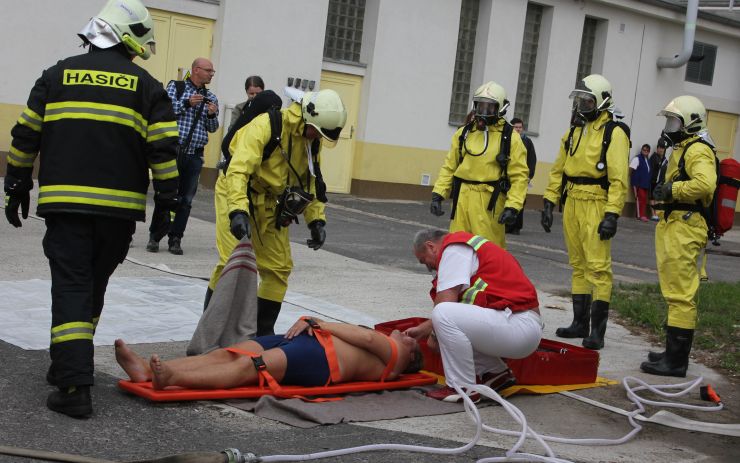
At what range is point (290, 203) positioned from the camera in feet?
23.2

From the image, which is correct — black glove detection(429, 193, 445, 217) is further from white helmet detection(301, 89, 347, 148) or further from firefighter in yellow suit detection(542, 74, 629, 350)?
white helmet detection(301, 89, 347, 148)

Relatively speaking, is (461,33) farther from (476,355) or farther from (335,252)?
(476,355)

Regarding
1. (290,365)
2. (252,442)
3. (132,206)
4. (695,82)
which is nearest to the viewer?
(252,442)

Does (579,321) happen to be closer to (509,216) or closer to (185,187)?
(509,216)

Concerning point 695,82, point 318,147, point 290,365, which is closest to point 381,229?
point 318,147

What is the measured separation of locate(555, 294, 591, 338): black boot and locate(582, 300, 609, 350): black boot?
0.85 ft

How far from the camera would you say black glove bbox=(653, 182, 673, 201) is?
7852 mm

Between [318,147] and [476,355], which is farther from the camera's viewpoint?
[318,147]

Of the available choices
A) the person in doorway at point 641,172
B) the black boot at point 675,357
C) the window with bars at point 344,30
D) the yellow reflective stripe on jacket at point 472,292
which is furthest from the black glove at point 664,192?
the person in doorway at point 641,172

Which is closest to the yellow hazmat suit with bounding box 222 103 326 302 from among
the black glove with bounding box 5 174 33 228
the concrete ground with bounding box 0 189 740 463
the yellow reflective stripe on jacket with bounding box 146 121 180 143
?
the concrete ground with bounding box 0 189 740 463

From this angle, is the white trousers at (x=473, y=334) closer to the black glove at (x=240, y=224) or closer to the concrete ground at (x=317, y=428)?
the concrete ground at (x=317, y=428)

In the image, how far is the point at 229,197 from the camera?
669 cm

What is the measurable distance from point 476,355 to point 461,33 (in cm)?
1650

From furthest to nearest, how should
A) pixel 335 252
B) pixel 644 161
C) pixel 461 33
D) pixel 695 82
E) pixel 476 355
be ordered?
pixel 695 82 < pixel 644 161 < pixel 461 33 < pixel 335 252 < pixel 476 355
